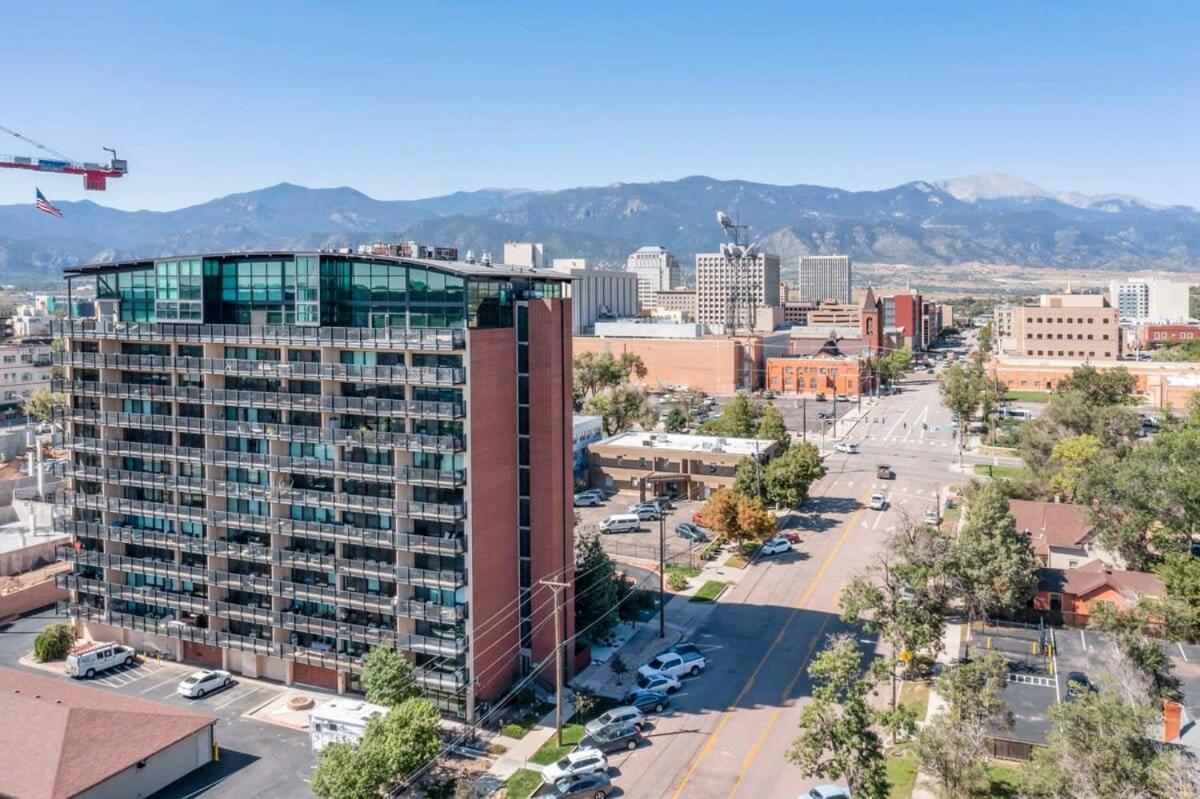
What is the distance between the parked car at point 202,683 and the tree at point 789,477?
48.4 metres

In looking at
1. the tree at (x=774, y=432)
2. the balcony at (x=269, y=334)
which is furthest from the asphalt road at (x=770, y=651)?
the balcony at (x=269, y=334)

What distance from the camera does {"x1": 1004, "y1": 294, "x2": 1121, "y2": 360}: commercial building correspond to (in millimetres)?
170125

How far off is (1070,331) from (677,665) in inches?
6060

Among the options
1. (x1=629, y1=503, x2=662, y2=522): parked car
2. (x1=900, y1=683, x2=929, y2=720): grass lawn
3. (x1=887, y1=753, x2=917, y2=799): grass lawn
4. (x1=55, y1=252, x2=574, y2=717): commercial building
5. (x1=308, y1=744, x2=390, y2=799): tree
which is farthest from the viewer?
(x1=629, y1=503, x2=662, y2=522): parked car

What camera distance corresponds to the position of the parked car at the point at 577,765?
1491 inches

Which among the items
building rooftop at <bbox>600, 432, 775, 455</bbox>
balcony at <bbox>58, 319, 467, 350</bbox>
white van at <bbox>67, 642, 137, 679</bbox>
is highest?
balcony at <bbox>58, 319, 467, 350</bbox>

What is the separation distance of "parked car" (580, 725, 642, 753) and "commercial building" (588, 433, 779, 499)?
46.8 m

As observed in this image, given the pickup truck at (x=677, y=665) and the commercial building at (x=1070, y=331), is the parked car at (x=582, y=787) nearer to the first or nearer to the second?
the pickup truck at (x=677, y=665)

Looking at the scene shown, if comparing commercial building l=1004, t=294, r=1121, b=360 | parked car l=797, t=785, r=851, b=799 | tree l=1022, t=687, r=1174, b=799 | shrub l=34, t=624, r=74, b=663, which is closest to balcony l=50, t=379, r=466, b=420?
shrub l=34, t=624, r=74, b=663

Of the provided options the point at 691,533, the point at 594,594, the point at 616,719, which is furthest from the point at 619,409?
the point at 616,719

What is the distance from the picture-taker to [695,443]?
9462 centimetres

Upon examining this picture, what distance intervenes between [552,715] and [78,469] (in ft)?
107

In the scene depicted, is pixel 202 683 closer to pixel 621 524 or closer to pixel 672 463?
pixel 621 524

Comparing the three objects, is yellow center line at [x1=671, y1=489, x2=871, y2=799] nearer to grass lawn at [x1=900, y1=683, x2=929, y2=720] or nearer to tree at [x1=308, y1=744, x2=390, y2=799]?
grass lawn at [x1=900, y1=683, x2=929, y2=720]
